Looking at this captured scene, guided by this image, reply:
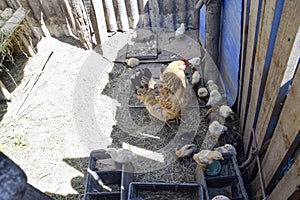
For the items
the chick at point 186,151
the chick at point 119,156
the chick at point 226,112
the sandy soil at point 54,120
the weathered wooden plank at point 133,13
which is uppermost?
the weathered wooden plank at point 133,13

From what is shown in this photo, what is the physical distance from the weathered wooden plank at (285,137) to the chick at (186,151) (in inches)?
38.5

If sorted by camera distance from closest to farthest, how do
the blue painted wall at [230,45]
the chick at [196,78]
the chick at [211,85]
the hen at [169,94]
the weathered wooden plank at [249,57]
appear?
the weathered wooden plank at [249,57] < the blue painted wall at [230,45] < the hen at [169,94] < the chick at [211,85] < the chick at [196,78]

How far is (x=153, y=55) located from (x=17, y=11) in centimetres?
238

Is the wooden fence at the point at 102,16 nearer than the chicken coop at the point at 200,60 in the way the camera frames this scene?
No

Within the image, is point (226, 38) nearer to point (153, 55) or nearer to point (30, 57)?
point (153, 55)

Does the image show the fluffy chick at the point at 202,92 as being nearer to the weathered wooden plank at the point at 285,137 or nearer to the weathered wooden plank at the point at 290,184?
the weathered wooden plank at the point at 285,137

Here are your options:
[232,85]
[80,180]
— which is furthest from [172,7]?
[80,180]

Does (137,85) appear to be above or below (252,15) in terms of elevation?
below

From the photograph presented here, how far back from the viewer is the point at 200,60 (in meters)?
4.30

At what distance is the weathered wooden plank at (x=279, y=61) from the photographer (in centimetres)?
165

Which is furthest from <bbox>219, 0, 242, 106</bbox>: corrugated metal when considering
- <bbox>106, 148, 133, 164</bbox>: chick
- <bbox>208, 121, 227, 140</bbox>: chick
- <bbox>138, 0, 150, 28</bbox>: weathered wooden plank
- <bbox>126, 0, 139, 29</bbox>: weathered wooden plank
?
<bbox>126, 0, 139, 29</bbox>: weathered wooden plank

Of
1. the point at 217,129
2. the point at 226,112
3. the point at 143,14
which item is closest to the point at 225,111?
the point at 226,112

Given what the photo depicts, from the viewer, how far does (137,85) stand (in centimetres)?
417

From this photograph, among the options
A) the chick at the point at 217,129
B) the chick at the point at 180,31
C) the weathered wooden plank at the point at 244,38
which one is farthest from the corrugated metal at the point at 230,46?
the chick at the point at 180,31
